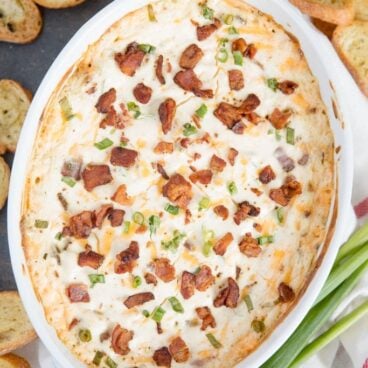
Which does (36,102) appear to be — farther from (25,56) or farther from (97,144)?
(25,56)

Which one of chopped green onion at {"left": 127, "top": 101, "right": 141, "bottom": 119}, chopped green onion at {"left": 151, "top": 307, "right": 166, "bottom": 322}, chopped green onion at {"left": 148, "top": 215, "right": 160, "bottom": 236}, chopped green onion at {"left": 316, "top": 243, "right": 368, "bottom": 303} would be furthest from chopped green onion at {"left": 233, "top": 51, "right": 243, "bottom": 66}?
chopped green onion at {"left": 151, "top": 307, "right": 166, "bottom": 322}

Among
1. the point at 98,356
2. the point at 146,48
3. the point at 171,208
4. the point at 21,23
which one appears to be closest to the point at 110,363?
the point at 98,356

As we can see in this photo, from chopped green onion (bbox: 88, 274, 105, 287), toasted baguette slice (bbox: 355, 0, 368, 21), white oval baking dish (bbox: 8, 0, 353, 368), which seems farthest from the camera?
toasted baguette slice (bbox: 355, 0, 368, 21)

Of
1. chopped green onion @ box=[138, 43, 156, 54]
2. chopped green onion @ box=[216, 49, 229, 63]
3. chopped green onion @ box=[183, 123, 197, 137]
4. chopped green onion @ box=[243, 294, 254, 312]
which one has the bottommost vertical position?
chopped green onion @ box=[243, 294, 254, 312]

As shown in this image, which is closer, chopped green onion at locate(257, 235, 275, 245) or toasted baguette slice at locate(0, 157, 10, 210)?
chopped green onion at locate(257, 235, 275, 245)

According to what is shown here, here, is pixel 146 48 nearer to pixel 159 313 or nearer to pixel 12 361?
pixel 159 313

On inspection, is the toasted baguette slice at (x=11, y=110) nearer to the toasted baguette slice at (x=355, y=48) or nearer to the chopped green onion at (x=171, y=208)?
the chopped green onion at (x=171, y=208)

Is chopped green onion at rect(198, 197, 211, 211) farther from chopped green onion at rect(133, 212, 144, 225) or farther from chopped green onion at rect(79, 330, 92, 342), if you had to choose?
chopped green onion at rect(79, 330, 92, 342)
